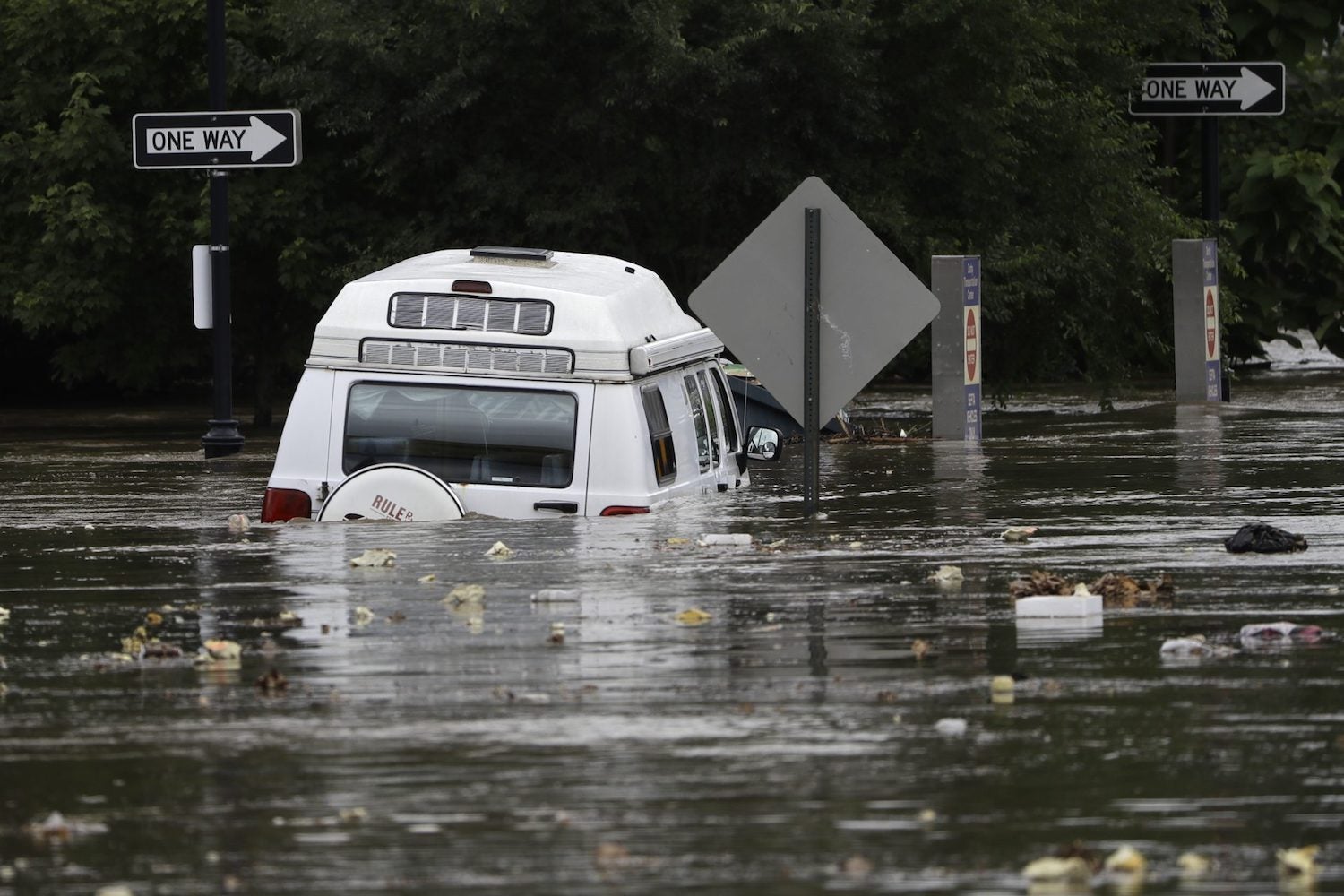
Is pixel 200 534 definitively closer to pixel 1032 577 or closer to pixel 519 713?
pixel 1032 577

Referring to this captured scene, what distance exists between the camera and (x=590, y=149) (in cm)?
2573

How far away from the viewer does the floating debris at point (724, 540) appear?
11.1 m

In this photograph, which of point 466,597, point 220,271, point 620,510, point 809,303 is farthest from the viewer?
point 220,271

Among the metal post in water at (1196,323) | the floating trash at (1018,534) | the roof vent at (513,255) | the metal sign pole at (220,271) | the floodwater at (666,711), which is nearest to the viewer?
the floodwater at (666,711)

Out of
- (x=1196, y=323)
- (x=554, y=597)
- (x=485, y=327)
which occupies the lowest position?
(x=554, y=597)

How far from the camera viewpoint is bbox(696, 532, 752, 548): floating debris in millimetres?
11109

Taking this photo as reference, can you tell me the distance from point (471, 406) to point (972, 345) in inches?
339

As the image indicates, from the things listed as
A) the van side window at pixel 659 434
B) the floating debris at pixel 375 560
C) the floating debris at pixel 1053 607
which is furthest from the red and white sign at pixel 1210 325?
the floating debris at pixel 1053 607

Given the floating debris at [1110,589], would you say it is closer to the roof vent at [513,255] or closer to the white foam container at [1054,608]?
the white foam container at [1054,608]

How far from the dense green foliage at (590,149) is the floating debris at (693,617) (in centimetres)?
1553

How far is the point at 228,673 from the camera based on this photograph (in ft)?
25.3

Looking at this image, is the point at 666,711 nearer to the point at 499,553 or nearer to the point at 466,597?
the point at 466,597

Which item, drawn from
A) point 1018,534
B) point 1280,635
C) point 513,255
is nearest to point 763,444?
point 513,255

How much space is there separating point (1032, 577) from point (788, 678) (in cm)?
221
